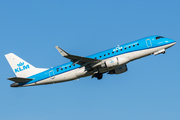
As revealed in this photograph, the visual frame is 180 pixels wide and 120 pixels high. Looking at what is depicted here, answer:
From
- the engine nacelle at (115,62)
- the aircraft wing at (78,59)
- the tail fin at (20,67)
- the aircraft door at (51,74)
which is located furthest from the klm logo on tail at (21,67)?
the engine nacelle at (115,62)

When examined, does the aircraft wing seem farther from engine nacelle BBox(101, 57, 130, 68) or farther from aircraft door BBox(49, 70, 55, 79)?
aircraft door BBox(49, 70, 55, 79)

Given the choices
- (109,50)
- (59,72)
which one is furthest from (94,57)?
(59,72)

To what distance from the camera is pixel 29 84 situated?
48.1m

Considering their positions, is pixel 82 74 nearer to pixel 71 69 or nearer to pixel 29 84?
pixel 71 69

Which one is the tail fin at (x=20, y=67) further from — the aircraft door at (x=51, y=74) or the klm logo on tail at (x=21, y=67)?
the aircraft door at (x=51, y=74)

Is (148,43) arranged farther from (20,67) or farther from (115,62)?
(20,67)

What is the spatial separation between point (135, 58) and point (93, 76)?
27.2 ft

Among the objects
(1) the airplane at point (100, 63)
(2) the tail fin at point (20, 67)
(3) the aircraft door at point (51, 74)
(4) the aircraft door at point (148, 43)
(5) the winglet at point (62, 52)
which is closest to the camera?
(5) the winglet at point (62, 52)

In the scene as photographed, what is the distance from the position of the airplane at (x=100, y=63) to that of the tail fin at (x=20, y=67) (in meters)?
1.00

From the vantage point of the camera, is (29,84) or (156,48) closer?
(156,48)

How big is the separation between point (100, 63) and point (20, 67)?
15.2 metres

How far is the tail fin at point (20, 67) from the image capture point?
4974 centimetres

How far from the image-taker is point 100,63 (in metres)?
44.5

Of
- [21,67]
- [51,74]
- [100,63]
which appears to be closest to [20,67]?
[21,67]
